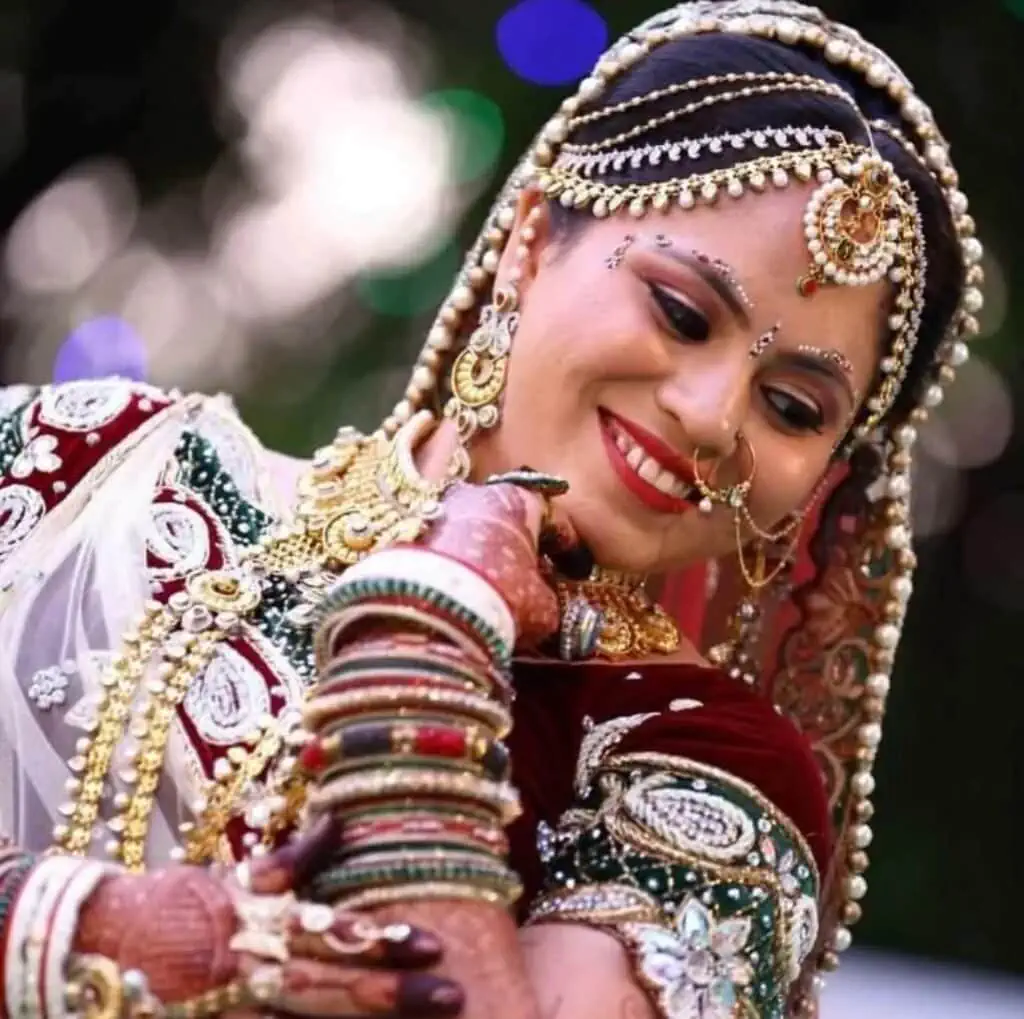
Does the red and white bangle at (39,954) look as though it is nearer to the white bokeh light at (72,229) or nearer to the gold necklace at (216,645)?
the gold necklace at (216,645)

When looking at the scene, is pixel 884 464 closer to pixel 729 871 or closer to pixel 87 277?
pixel 729 871

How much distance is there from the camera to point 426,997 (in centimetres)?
95

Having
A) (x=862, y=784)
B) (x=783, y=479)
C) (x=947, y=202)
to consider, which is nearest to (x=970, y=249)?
(x=947, y=202)

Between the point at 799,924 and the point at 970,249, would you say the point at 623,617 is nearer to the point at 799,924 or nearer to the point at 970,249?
the point at 799,924

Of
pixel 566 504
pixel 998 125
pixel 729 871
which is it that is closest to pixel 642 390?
pixel 566 504

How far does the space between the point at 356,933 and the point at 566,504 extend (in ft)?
1.60

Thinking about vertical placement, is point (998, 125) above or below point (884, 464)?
above

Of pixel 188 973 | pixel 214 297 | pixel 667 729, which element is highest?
pixel 214 297

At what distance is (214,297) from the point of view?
11.5ft

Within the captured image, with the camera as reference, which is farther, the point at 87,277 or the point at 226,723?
the point at 87,277

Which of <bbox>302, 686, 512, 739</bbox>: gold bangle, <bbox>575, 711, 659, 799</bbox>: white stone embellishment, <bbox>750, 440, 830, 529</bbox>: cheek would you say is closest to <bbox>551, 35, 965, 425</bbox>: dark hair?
<bbox>750, 440, 830, 529</bbox>: cheek

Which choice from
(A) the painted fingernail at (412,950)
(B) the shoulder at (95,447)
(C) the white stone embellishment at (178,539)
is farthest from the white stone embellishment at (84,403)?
(A) the painted fingernail at (412,950)

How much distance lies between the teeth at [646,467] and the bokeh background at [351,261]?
1922 millimetres

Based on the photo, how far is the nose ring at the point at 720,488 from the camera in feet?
4.44
